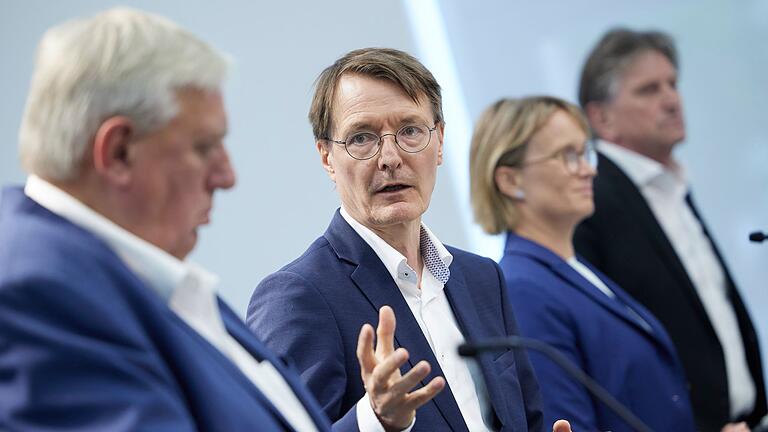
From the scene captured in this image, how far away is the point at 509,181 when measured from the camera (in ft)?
9.98

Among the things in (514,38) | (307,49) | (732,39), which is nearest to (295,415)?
(307,49)

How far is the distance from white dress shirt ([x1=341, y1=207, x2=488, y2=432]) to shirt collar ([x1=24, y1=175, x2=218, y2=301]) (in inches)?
31.5

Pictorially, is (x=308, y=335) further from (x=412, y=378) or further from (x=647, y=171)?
(x=647, y=171)

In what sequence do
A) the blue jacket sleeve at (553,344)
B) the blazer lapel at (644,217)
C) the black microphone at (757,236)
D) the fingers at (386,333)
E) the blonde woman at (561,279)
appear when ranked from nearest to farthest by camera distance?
the fingers at (386,333) → the black microphone at (757,236) → the blue jacket sleeve at (553,344) → the blonde woman at (561,279) → the blazer lapel at (644,217)

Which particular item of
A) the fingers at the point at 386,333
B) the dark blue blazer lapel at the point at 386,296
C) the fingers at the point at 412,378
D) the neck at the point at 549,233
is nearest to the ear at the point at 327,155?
the dark blue blazer lapel at the point at 386,296

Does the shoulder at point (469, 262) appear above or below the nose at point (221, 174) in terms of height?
below

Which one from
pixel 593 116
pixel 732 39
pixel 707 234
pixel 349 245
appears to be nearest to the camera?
pixel 349 245

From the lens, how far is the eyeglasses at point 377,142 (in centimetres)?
226

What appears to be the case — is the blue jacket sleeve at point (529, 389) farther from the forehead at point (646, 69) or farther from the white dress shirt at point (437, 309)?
the forehead at point (646, 69)

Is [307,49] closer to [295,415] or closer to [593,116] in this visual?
[593,116]

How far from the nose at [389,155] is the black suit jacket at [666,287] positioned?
1.22 metres

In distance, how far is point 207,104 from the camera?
148 centimetres

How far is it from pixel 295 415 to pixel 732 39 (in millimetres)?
4076

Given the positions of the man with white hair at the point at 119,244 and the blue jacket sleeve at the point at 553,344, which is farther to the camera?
the blue jacket sleeve at the point at 553,344
